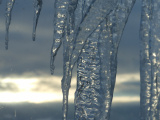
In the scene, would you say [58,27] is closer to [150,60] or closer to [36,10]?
[36,10]

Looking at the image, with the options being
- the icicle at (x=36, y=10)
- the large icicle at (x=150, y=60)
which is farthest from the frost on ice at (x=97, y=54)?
the icicle at (x=36, y=10)

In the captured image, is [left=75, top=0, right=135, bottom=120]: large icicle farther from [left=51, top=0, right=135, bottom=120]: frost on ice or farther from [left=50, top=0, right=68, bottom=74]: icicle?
[left=50, top=0, right=68, bottom=74]: icicle

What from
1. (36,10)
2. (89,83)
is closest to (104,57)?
(89,83)

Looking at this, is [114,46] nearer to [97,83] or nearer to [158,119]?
[97,83]

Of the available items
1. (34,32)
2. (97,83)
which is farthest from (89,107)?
(34,32)

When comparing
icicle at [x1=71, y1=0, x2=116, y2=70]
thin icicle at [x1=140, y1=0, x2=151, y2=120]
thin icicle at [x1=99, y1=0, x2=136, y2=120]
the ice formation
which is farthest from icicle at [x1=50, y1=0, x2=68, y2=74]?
thin icicle at [x1=140, y1=0, x2=151, y2=120]

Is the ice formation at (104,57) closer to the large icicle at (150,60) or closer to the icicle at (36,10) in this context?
the large icicle at (150,60)
